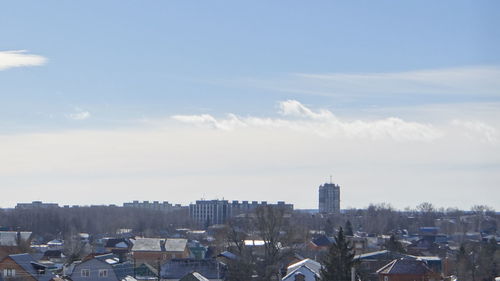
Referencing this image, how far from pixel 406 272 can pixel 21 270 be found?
67.7 feet


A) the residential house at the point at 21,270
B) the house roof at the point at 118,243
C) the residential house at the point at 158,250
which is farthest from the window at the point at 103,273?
the house roof at the point at 118,243

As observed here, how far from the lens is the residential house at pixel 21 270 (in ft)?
149

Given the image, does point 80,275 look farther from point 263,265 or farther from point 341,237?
point 341,237

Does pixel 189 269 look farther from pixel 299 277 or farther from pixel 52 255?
pixel 52 255

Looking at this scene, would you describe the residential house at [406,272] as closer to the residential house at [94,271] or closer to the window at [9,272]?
the residential house at [94,271]

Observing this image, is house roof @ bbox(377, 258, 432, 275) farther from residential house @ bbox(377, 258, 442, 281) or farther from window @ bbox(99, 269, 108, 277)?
window @ bbox(99, 269, 108, 277)

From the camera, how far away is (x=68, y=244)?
308ft

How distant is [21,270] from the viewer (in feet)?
152

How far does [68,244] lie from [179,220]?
300 ft

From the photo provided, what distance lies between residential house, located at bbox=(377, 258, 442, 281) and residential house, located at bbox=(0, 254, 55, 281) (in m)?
18.0

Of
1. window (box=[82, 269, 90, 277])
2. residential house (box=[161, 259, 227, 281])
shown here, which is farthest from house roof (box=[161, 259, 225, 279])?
window (box=[82, 269, 90, 277])

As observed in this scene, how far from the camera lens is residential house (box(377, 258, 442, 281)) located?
4691cm

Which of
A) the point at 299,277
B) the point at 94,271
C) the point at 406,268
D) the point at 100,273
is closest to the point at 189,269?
the point at 100,273

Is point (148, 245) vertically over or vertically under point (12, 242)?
under
